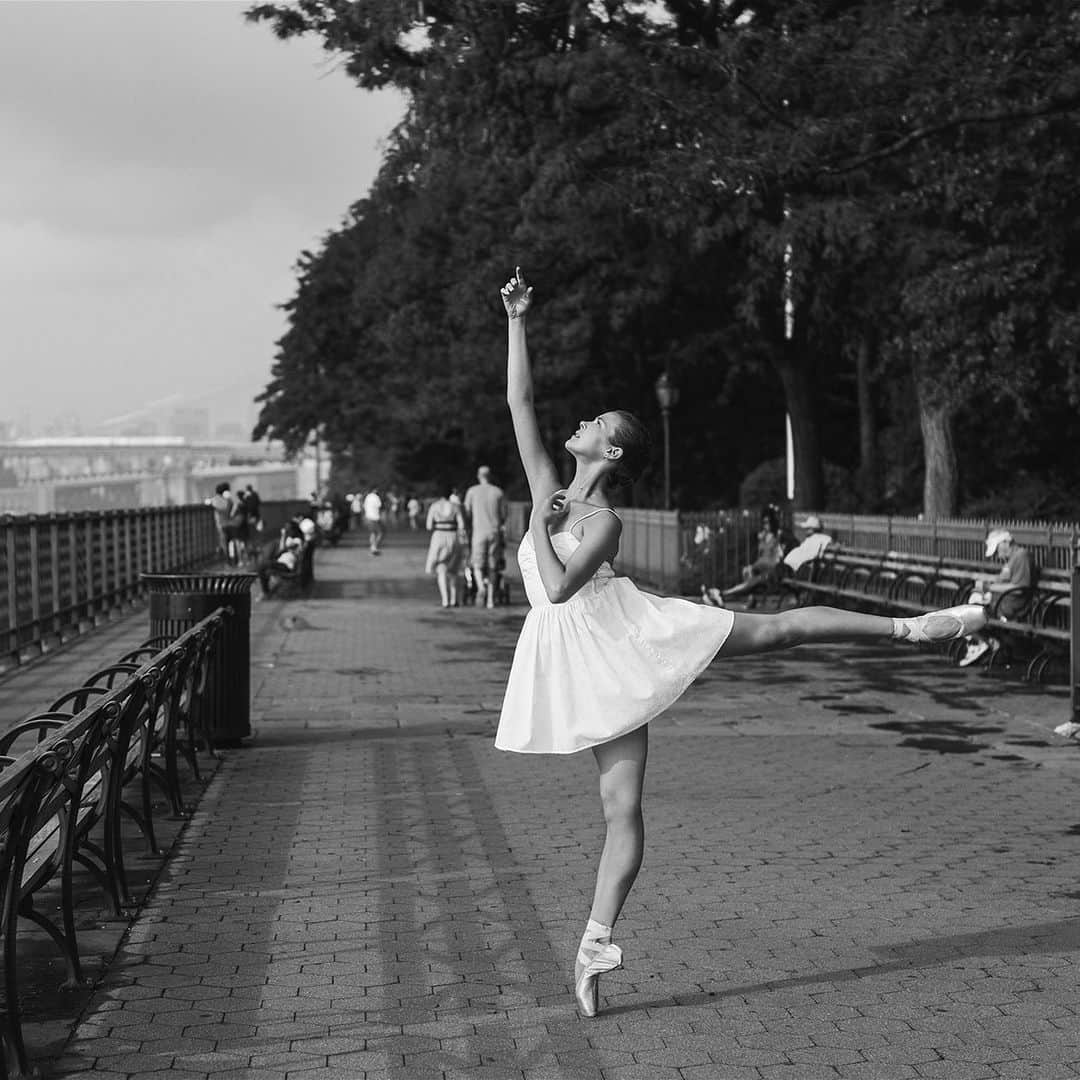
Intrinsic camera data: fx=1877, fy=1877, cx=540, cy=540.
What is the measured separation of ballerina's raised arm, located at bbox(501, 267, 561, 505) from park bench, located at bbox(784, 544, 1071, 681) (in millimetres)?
9931

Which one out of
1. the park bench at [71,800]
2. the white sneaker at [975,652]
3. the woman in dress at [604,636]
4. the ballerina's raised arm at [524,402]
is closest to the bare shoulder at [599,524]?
the woman in dress at [604,636]

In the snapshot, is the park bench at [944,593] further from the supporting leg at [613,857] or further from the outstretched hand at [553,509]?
the outstretched hand at [553,509]

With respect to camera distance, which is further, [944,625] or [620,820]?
[944,625]

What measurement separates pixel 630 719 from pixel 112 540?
20.9 meters

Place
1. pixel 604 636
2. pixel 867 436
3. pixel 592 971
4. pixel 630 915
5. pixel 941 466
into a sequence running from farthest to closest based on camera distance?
pixel 867 436 → pixel 941 466 → pixel 630 915 → pixel 604 636 → pixel 592 971

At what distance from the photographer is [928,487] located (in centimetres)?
2683

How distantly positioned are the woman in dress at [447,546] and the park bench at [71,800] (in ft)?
52.2

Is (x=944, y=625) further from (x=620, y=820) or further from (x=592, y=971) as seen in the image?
(x=592, y=971)

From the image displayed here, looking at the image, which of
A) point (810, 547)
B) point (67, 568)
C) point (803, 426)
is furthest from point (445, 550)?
point (67, 568)

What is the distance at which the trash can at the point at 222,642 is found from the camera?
36.8ft

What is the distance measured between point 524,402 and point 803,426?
2373 cm

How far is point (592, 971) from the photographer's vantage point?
5168 millimetres

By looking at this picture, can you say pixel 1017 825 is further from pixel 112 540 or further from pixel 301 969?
pixel 112 540

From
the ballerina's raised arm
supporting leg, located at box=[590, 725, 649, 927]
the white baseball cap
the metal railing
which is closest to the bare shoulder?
the ballerina's raised arm
